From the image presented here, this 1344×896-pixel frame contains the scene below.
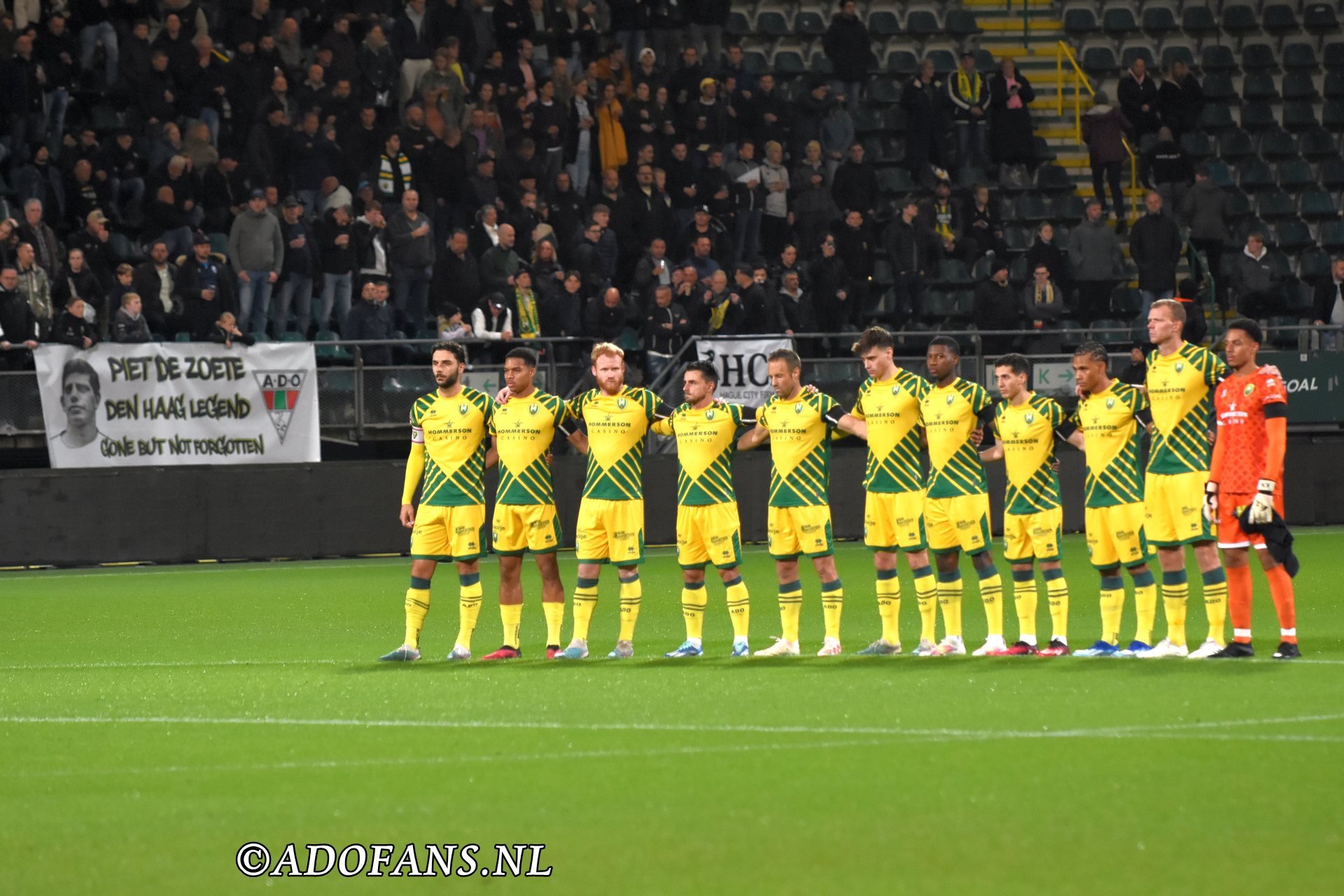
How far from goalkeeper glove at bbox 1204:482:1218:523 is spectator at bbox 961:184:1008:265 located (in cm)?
1615

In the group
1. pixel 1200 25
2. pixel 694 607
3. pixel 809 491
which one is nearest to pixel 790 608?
pixel 694 607

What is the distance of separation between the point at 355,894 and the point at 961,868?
2.09 meters

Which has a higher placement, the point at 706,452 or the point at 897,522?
the point at 706,452

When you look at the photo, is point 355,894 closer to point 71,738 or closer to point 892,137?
point 71,738

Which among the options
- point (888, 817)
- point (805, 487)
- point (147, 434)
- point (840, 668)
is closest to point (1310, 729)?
A: point (888, 817)

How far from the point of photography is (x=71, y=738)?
389 inches

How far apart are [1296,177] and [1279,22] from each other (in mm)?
3856

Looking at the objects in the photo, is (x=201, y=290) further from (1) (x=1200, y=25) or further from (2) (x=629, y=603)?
(1) (x=1200, y=25)

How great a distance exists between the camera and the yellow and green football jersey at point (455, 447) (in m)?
13.5

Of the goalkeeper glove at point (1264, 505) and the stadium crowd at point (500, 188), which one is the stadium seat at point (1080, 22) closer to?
the stadium crowd at point (500, 188)

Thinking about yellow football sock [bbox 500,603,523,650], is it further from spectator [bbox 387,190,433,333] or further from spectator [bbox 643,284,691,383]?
spectator [bbox 387,190,433,333]

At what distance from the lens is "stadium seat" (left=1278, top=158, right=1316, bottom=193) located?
3127cm

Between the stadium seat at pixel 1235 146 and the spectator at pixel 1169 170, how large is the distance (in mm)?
2154

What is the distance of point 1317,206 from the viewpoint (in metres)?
30.7
